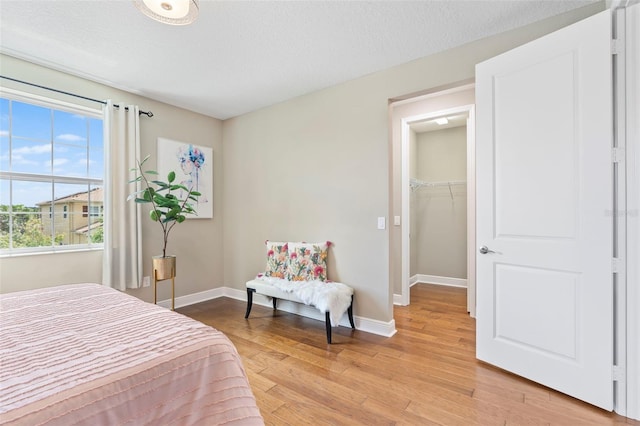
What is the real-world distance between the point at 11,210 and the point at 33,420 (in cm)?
274

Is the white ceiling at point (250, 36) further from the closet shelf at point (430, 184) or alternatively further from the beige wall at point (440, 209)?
the beige wall at point (440, 209)

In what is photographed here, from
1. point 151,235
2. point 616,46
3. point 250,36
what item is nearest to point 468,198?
point 616,46

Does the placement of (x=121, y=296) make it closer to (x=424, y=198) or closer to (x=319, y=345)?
(x=319, y=345)

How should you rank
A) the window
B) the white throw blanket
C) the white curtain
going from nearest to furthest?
the window → the white throw blanket → the white curtain

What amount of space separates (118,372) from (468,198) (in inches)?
140

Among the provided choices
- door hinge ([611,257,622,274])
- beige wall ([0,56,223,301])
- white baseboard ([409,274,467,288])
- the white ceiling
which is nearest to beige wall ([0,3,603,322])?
beige wall ([0,56,223,301])

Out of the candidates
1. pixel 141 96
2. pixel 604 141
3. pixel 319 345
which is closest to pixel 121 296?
pixel 319 345

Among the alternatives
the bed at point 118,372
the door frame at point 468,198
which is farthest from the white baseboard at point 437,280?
the bed at point 118,372

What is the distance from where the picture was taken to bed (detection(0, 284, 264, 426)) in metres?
0.80

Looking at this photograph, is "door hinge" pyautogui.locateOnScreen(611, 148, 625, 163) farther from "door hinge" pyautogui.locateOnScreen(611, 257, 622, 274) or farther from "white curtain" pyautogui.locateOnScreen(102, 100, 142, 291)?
"white curtain" pyautogui.locateOnScreen(102, 100, 142, 291)

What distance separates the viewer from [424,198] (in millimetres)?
4961

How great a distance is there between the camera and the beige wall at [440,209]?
462 centimetres

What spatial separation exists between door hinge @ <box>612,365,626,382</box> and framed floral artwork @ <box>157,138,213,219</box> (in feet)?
13.6

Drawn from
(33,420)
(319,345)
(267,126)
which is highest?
(267,126)
